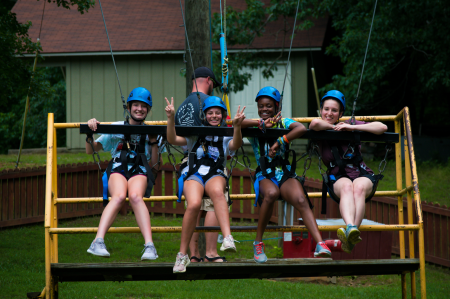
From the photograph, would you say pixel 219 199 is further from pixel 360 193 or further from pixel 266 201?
pixel 360 193

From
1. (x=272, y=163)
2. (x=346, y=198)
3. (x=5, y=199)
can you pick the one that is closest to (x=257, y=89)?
(x=5, y=199)

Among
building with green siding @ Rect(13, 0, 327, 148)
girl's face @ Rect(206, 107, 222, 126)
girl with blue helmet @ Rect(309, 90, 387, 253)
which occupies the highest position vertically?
building with green siding @ Rect(13, 0, 327, 148)

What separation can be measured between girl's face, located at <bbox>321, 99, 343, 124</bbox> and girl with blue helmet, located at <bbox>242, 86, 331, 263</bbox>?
0.42 metres

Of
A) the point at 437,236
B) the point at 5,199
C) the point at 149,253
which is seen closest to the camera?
the point at 149,253

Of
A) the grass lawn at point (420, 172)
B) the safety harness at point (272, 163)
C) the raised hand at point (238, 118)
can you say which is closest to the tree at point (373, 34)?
the grass lawn at point (420, 172)

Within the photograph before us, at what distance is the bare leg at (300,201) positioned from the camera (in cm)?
459

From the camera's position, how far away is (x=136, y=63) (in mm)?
18109

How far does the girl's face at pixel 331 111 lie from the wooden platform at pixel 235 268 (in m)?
1.38

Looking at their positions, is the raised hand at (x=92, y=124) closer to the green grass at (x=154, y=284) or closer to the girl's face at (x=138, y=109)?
the girl's face at (x=138, y=109)

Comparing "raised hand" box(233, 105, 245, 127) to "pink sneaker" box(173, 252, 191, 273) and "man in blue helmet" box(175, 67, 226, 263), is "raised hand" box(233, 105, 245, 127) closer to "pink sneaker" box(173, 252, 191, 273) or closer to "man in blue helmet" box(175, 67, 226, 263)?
"man in blue helmet" box(175, 67, 226, 263)

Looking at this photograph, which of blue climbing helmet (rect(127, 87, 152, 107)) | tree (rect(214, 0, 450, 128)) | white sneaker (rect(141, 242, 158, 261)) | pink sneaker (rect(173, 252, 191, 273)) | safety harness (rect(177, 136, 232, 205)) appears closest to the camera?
pink sneaker (rect(173, 252, 191, 273))

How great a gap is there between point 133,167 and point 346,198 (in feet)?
6.38

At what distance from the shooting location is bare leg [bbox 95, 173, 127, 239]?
A: 445 cm

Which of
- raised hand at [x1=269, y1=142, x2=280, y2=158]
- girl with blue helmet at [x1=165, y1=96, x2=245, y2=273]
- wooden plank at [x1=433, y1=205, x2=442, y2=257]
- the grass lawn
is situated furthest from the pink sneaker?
the grass lawn
